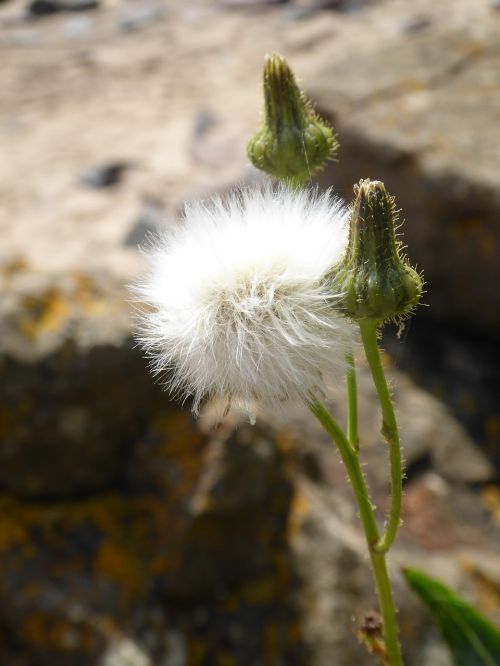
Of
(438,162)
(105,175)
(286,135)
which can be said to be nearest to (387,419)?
(286,135)

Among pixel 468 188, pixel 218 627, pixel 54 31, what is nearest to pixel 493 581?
pixel 218 627

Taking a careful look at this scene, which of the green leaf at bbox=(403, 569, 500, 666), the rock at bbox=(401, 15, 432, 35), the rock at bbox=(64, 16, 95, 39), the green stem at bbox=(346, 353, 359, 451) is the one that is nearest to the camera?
the green stem at bbox=(346, 353, 359, 451)

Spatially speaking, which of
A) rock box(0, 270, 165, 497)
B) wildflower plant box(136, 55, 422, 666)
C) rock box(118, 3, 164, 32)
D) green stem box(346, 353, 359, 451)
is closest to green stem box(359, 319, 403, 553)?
wildflower plant box(136, 55, 422, 666)

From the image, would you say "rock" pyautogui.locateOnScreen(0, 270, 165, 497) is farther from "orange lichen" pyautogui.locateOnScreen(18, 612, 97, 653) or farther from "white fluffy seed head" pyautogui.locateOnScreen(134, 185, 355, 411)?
"white fluffy seed head" pyautogui.locateOnScreen(134, 185, 355, 411)

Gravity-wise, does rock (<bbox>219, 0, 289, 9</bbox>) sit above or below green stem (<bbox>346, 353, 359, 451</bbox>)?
above

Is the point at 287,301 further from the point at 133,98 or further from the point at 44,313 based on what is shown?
the point at 133,98

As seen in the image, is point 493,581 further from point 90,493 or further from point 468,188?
point 468,188
